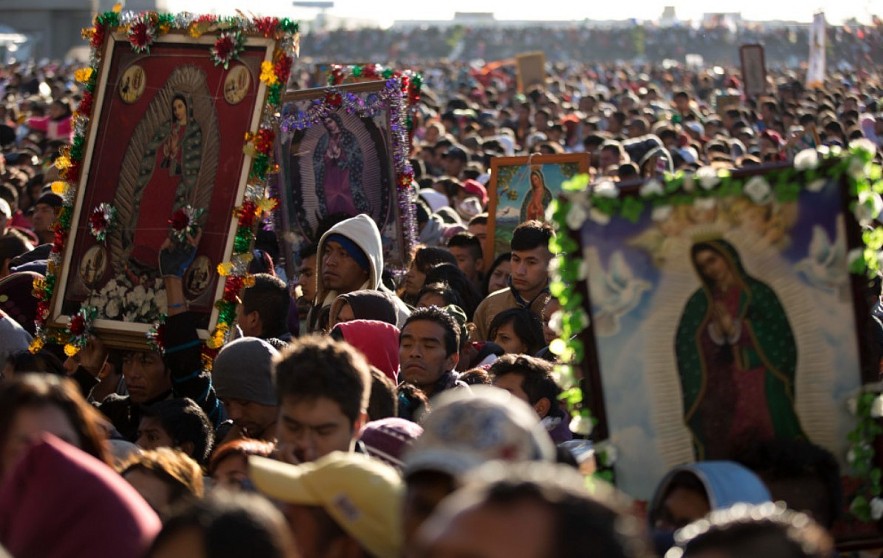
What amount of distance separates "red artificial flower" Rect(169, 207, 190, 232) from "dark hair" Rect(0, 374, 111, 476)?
2.56 metres

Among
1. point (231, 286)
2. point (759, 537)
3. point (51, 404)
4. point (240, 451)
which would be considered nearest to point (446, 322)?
point (231, 286)

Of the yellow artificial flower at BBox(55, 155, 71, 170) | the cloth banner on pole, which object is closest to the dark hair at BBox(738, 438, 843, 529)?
the yellow artificial flower at BBox(55, 155, 71, 170)

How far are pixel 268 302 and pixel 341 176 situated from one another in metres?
1.81

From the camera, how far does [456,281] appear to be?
895 cm

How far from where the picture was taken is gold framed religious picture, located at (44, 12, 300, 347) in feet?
22.0

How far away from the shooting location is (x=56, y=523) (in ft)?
11.0

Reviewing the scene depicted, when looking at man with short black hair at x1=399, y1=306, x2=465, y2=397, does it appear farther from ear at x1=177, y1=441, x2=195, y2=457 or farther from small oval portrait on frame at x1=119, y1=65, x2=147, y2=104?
small oval portrait on frame at x1=119, y1=65, x2=147, y2=104

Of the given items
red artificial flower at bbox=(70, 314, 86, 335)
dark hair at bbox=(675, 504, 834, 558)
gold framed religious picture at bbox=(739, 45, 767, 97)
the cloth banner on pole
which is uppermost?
the cloth banner on pole

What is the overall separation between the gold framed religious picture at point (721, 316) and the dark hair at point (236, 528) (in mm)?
1550

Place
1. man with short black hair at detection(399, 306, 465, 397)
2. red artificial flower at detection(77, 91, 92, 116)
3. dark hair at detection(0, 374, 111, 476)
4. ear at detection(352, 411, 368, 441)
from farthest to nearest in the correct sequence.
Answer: red artificial flower at detection(77, 91, 92, 116) → man with short black hair at detection(399, 306, 465, 397) → ear at detection(352, 411, 368, 441) → dark hair at detection(0, 374, 111, 476)

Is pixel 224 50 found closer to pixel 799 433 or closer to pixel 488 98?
pixel 799 433

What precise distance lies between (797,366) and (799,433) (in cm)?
18

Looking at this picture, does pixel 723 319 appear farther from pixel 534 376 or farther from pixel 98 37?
pixel 98 37

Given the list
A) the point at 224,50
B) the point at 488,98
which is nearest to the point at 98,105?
the point at 224,50
